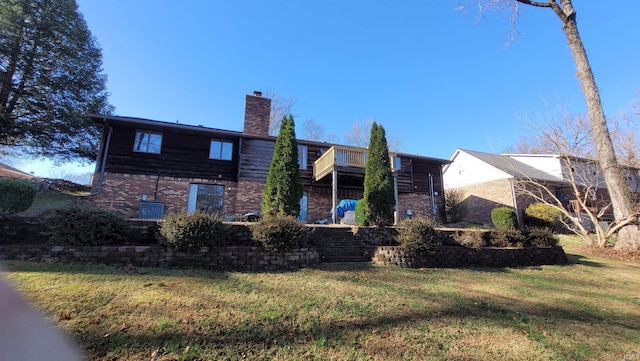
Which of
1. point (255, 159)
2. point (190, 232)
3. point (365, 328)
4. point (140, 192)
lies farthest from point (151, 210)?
point (365, 328)

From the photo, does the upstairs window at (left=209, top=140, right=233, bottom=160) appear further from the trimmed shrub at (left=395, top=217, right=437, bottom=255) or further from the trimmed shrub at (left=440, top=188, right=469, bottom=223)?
the trimmed shrub at (left=440, top=188, right=469, bottom=223)

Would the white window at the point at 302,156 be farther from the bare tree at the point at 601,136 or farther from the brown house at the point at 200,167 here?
the bare tree at the point at 601,136

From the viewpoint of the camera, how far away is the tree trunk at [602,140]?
36.8 ft

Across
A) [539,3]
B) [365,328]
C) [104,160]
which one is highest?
[539,3]

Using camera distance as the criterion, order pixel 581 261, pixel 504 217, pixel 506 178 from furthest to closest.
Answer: pixel 506 178 → pixel 504 217 → pixel 581 261

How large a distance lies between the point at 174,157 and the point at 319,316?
504 inches

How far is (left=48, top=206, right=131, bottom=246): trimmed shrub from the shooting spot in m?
6.25

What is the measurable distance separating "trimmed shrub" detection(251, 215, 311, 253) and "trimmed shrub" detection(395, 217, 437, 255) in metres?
3.28

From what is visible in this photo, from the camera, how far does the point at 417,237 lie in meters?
8.63

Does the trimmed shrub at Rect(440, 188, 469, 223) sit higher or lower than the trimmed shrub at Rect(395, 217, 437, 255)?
higher

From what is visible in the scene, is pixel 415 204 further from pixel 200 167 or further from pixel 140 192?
pixel 140 192

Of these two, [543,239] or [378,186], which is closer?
[543,239]

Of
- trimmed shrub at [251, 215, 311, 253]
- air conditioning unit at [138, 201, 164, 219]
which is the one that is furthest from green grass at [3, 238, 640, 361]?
air conditioning unit at [138, 201, 164, 219]

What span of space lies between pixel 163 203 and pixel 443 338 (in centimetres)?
1344
